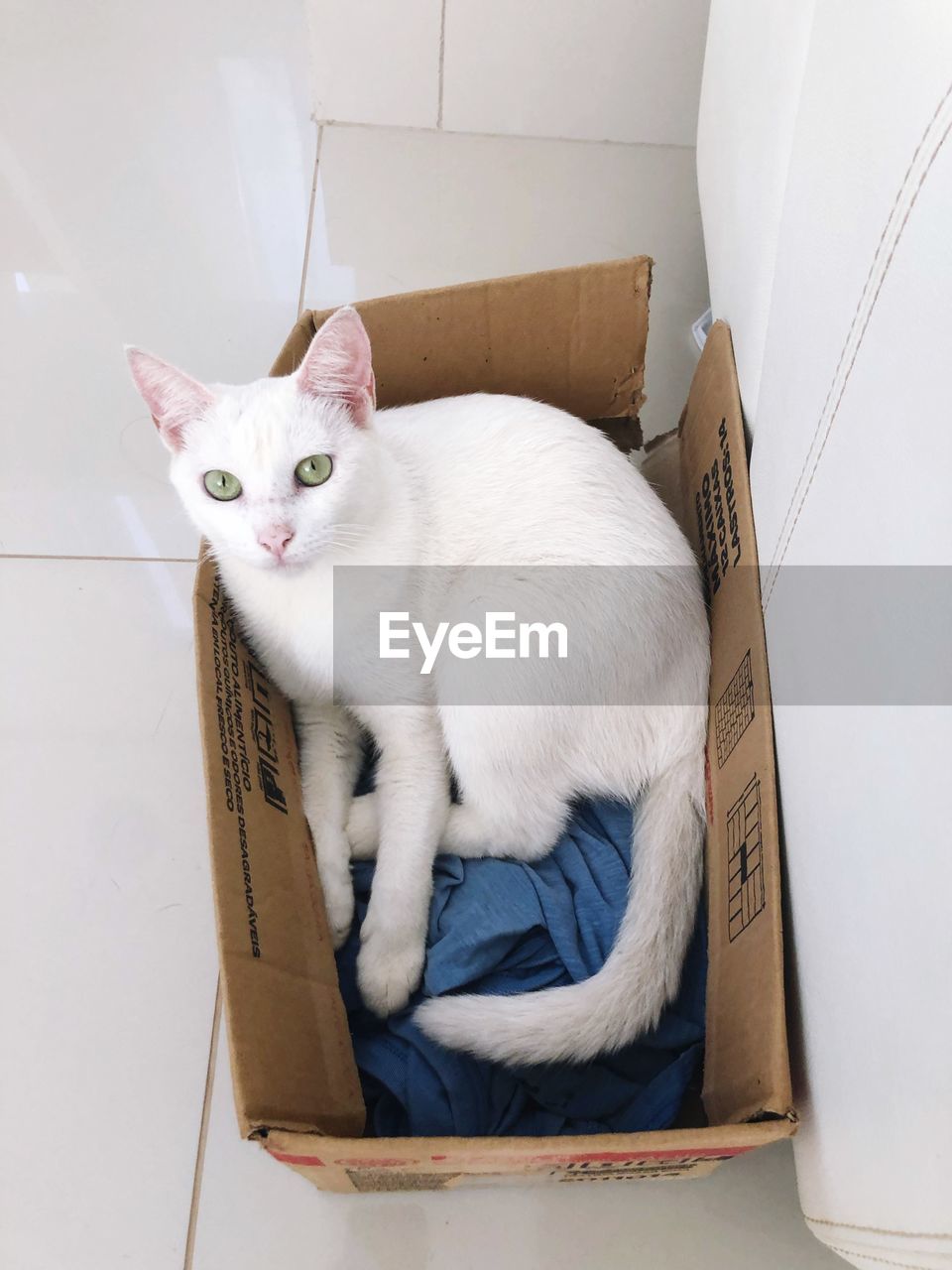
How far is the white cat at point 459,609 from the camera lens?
0.95m

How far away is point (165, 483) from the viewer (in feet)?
5.15

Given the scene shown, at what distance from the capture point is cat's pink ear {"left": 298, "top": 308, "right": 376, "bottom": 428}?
→ 911 millimetres

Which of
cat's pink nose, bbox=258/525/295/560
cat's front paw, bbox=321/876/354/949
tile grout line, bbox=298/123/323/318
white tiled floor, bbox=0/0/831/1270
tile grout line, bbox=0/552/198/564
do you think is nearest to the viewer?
cat's pink nose, bbox=258/525/295/560

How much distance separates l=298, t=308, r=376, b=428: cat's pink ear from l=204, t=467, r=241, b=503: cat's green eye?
0.42 ft

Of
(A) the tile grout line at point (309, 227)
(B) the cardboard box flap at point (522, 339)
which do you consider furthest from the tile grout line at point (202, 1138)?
(A) the tile grout line at point (309, 227)

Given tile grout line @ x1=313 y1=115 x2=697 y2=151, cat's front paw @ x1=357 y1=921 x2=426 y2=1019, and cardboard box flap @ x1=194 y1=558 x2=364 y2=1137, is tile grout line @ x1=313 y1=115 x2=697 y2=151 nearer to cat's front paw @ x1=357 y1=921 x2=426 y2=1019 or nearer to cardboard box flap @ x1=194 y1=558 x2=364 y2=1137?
cardboard box flap @ x1=194 y1=558 x2=364 y2=1137

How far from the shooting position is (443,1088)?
102 centimetres

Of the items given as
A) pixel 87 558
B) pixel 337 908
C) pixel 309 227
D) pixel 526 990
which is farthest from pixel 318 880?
pixel 309 227

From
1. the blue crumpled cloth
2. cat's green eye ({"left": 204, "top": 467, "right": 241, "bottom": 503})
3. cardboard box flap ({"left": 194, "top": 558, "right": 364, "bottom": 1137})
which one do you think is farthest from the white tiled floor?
cat's green eye ({"left": 204, "top": 467, "right": 241, "bottom": 503})

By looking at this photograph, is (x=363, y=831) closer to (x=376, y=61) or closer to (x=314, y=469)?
(x=314, y=469)

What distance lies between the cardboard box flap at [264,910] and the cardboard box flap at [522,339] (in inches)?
18.9

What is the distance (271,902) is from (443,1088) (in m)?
Result: 0.31

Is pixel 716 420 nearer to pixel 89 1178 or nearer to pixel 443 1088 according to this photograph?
pixel 443 1088

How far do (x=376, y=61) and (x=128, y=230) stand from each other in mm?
695
